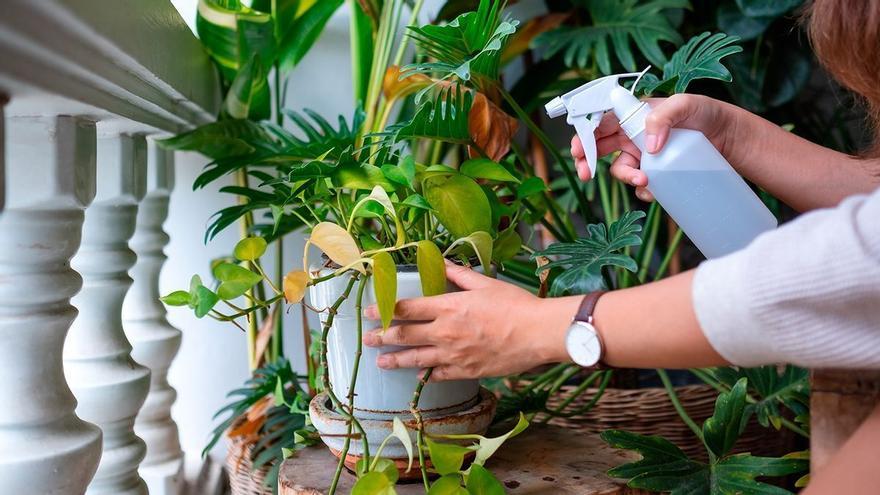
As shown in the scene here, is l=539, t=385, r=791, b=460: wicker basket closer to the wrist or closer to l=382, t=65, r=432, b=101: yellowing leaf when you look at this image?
l=382, t=65, r=432, b=101: yellowing leaf

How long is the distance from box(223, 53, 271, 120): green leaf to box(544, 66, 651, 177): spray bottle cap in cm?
59

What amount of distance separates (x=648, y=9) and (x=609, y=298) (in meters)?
1.02

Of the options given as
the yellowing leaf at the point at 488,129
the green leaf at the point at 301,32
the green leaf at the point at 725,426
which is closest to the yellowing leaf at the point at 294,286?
the yellowing leaf at the point at 488,129

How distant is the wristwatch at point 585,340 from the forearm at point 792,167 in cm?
38

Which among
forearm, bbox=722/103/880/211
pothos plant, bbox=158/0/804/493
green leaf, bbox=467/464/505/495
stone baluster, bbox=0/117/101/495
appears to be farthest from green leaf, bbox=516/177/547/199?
stone baluster, bbox=0/117/101/495

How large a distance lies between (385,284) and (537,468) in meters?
0.30

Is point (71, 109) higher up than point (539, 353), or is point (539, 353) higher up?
point (71, 109)

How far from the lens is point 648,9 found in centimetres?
157

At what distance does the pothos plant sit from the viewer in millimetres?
816

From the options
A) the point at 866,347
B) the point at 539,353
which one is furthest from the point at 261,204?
the point at 866,347

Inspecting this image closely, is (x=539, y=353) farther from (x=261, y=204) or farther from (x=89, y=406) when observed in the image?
(x=89, y=406)

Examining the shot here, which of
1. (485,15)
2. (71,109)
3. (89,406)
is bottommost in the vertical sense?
(89,406)

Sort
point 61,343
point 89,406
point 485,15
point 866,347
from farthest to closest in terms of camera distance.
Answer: point 89,406 < point 485,15 < point 61,343 < point 866,347

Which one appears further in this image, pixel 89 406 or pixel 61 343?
pixel 89 406
